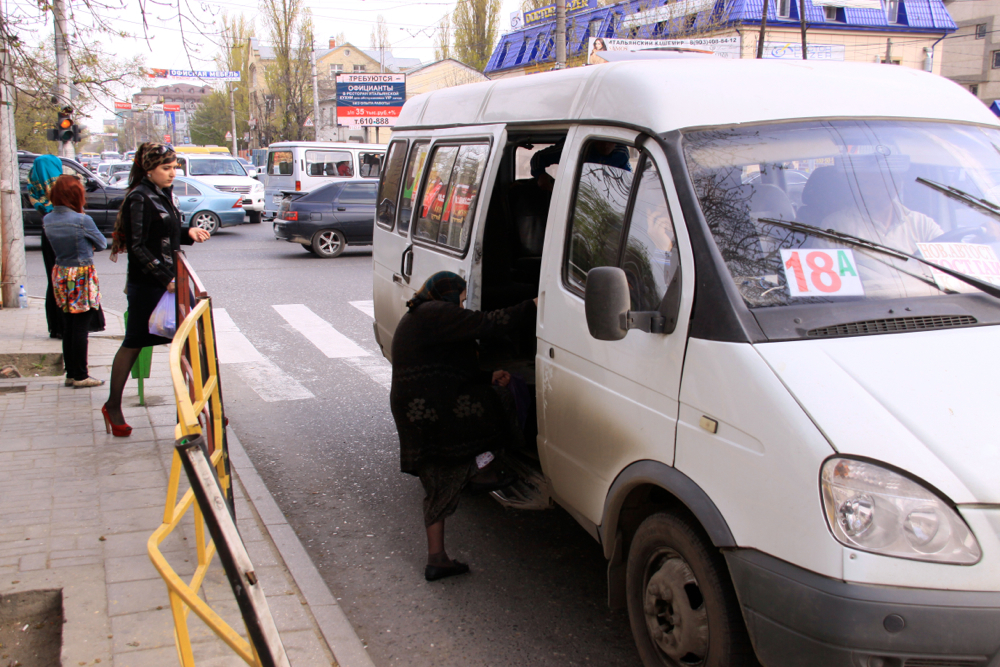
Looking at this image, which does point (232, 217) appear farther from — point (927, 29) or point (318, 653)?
point (927, 29)

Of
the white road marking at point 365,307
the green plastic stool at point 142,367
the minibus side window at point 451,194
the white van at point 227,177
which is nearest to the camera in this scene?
the minibus side window at point 451,194

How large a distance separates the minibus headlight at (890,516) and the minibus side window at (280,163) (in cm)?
2304

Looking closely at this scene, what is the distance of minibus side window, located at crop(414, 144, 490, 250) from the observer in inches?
179

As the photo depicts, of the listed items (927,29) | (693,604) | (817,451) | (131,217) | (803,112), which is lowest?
(693,604)

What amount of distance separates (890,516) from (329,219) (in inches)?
625

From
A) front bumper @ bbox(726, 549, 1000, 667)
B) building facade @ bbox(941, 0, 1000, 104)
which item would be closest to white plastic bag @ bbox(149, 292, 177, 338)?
front bumper @ bbox(726, 549, 1000, 667)

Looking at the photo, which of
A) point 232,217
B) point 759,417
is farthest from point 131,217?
point 232,217

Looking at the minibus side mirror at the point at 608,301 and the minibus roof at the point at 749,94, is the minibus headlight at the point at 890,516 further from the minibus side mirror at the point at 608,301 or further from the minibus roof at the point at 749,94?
the minibus roof at the point at 749,94

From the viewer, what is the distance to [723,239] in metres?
2.79

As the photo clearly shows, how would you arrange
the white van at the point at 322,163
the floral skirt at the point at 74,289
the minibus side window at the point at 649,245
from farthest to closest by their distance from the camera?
the white van at the point at 322,163
the floral skirt at the point at 74,289
the minibus side window at the point at 649,245

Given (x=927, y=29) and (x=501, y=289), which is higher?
(x=927, y=29)

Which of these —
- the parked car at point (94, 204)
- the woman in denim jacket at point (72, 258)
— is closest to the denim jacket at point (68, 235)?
the woman in denim jacket at point (72, 258)

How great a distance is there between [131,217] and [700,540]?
14.1 feet

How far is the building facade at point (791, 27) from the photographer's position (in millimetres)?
30312
